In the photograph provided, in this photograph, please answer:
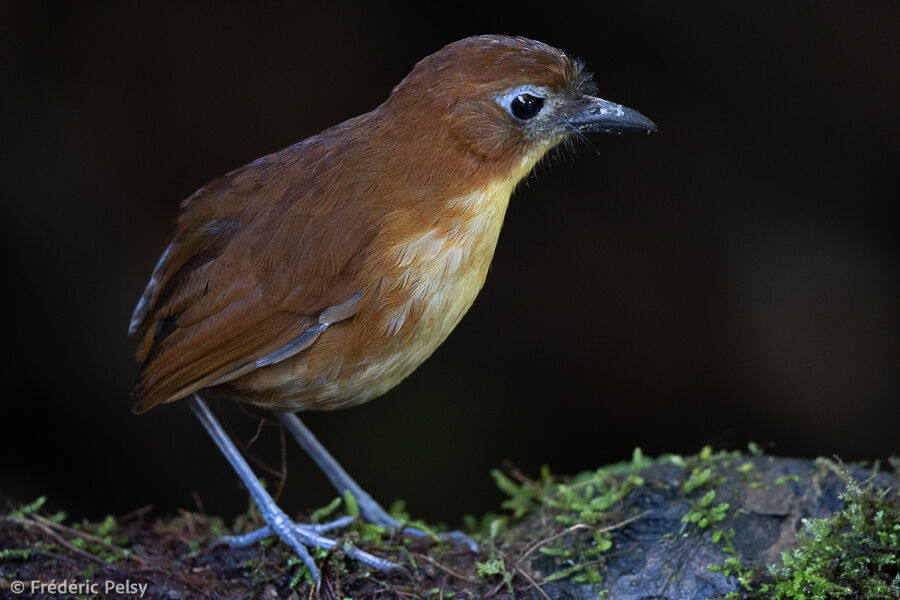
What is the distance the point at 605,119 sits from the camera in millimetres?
3879

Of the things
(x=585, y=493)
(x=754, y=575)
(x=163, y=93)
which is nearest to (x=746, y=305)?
(x=585, y=493)

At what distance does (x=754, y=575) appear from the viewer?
3527 mm

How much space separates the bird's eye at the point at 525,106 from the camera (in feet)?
12.1

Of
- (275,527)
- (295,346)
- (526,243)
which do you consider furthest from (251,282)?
(526,243)

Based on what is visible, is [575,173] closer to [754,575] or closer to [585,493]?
[585,493]

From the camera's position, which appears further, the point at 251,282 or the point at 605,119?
the point at 605,119

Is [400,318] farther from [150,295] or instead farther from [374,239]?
[150,295]

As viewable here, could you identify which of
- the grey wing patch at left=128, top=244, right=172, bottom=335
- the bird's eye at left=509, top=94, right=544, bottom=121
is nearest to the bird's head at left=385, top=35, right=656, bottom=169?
the bird's eye at left=509, top=94, right=544, bottom=121

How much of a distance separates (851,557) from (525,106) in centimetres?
199

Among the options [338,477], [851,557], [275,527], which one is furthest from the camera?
[338,477]

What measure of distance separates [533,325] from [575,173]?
1143mm

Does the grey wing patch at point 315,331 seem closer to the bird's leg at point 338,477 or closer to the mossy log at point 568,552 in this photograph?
the mossy log at point 568,552

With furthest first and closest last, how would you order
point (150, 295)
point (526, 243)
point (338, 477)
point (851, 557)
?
point (526, 243), point (338, 477), point (150, 295), point (851, 557)

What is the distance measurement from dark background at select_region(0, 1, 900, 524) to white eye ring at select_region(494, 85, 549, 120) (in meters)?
2.33
